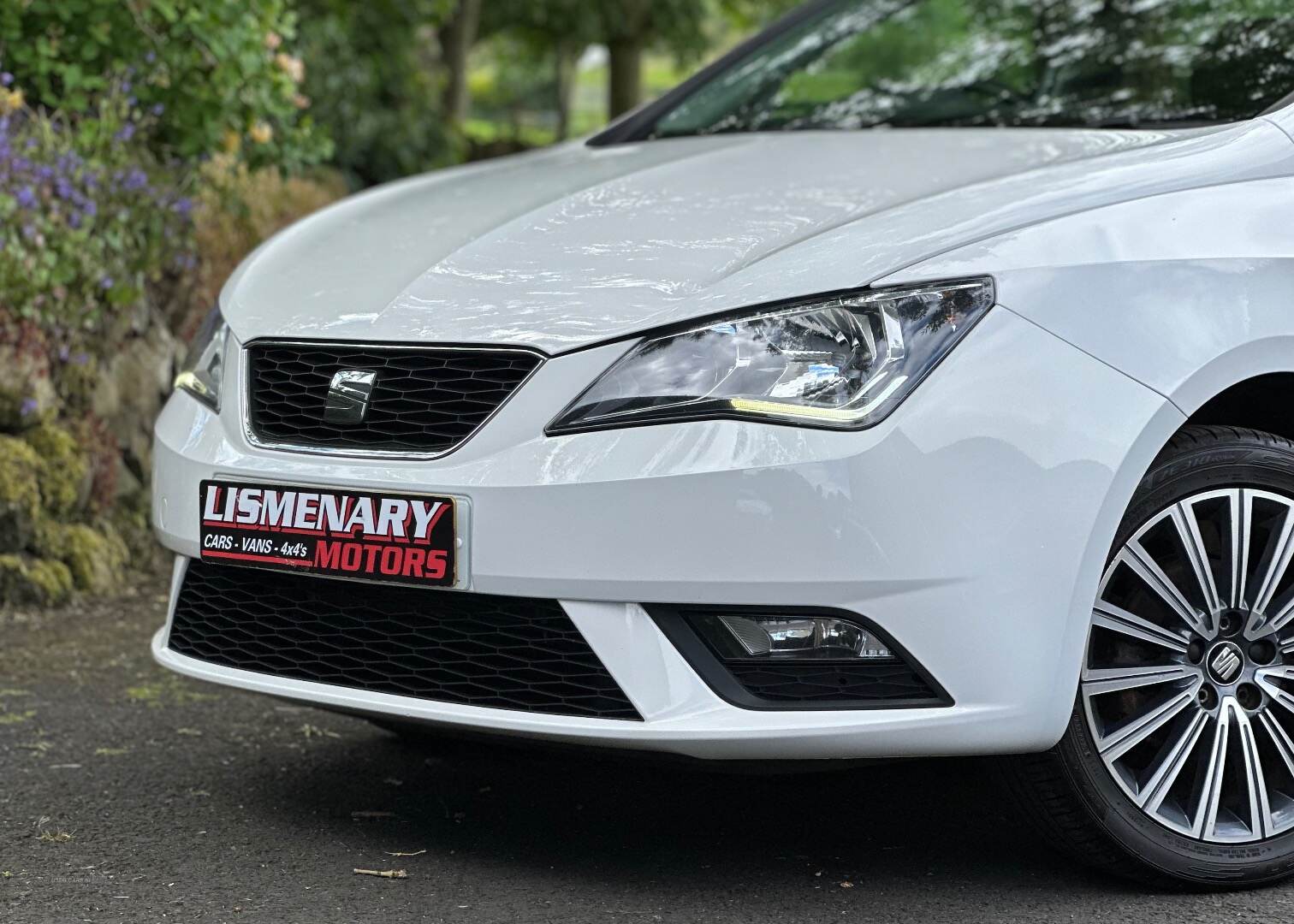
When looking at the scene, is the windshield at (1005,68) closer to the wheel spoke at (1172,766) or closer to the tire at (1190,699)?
the tire at (1190,699)

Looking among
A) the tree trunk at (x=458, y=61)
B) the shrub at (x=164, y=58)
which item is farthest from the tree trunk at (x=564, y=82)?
the shrub at (x=164, y=58)

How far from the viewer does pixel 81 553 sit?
5.02m

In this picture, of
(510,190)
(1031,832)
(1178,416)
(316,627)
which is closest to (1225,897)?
(1031,832)

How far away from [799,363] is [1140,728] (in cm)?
83

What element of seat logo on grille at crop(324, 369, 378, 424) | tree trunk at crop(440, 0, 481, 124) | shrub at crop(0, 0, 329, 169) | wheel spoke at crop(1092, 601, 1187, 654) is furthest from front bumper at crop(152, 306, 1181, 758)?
tree trunk at crop(440, 0, 481, 124)

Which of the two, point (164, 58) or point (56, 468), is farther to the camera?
point (164, 58)

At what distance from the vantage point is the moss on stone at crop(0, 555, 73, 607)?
4832mm

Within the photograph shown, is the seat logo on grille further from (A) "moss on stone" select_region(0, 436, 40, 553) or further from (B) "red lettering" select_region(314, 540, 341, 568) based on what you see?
(A) "moss on stone" select_region(0, 436, 40, 553)

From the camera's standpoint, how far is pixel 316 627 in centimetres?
286

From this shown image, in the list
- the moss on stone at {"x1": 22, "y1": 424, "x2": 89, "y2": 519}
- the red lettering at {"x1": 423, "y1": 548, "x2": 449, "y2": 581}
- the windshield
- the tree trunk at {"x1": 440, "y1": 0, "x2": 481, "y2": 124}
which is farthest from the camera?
the tree trunk at {"x1": 440, "y1": 0, "x2": 481, "y2": 124}

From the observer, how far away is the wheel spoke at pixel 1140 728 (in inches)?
107

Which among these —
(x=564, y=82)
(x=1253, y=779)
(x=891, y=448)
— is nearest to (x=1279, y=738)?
(x=1253, y=779)

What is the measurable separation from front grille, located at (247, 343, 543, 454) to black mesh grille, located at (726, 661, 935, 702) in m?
0.56

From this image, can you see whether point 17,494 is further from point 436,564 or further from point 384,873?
point 436,564
